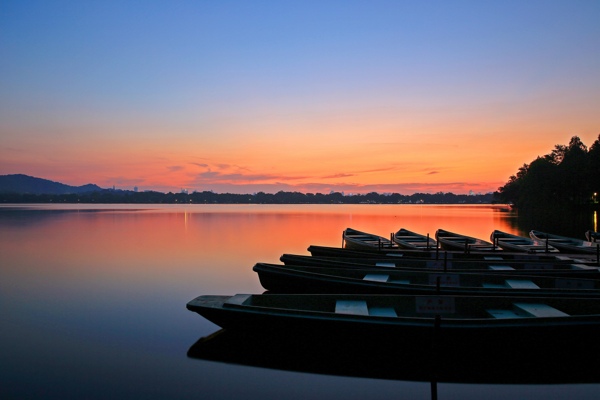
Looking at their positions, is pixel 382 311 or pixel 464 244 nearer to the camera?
pixel 382 311

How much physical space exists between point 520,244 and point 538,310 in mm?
13688

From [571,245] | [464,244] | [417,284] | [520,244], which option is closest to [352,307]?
[417,284]

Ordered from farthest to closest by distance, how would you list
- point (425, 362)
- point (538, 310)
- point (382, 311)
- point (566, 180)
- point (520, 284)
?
point (566, 180)
point (520, 284)
point (382, 311)
point (538, 310)
point (425, 362)

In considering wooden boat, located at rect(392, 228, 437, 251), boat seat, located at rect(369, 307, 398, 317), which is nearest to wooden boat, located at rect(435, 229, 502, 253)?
wooden boat, located at rect(392, 228, 437, 251)

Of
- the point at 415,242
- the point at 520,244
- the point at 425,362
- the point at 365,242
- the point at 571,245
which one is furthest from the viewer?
the point at 415,242

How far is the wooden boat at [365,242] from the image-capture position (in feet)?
63.7

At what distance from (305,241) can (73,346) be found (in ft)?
92.9

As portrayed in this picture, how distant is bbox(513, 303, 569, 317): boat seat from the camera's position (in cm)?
781

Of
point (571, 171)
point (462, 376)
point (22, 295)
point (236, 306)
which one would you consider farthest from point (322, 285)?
point (571, 171)

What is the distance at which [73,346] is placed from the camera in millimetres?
9828

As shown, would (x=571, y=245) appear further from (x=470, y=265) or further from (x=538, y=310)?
(x=538, y=310)

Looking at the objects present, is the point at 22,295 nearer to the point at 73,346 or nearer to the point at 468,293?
the point at 73,346

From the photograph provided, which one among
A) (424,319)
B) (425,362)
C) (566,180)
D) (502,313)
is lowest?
(425,362)

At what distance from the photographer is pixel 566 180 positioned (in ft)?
232
